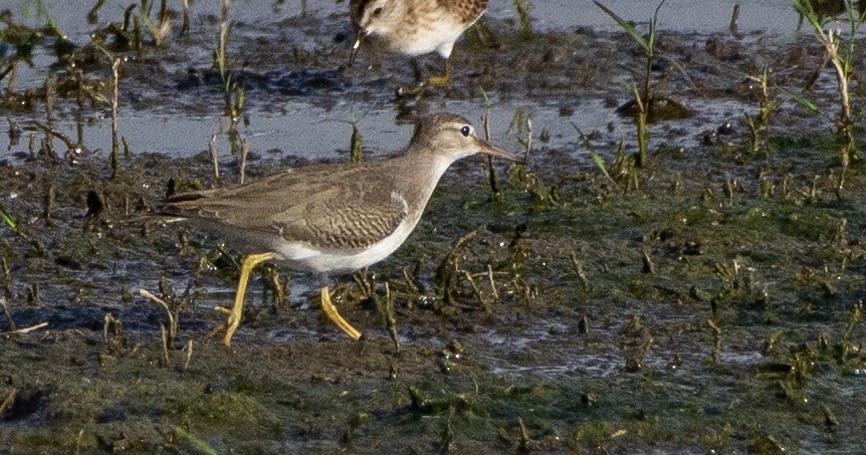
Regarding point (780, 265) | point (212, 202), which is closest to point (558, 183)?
point (780, 265)

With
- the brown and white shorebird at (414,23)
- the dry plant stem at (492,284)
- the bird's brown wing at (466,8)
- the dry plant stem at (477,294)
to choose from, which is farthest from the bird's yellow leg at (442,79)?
the dry plant stem at (477,294)

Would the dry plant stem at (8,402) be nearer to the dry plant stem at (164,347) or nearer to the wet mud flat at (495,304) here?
the wet mud flat at (495,304)

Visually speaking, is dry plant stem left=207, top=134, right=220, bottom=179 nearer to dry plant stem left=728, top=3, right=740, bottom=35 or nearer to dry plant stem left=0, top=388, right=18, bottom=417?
dry plant stem left=0, top=388, right=18, bottom=417

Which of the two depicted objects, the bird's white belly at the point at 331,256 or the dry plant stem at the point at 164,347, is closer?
the dry plant stem at the point at 164,347

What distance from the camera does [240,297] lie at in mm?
6891

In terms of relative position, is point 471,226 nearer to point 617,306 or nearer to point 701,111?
point 617,306

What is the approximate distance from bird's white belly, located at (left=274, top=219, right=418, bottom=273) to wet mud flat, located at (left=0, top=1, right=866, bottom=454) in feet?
0.83

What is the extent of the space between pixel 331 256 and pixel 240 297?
42 cm

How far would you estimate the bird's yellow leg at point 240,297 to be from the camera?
682 cm

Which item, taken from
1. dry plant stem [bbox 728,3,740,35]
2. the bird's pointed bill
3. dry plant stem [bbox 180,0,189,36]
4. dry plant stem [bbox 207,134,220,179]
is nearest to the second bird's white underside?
dry plant stem [bbox 180,0,189,36]

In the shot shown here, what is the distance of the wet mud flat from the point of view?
6031 millimetres

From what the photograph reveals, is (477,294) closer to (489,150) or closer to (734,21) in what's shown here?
(489,150)

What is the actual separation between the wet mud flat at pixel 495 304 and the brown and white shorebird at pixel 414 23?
0.55 m

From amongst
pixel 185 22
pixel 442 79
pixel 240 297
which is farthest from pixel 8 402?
pixel 185 22
